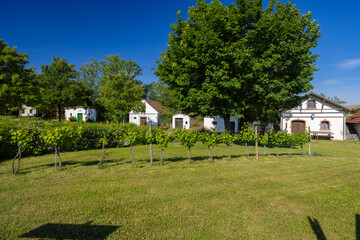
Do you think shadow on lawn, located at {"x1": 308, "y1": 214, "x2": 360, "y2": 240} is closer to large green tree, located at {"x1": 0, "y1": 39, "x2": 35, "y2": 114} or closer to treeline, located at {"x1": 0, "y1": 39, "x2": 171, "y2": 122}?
treeline, located at {"x1": 0, "y1": 39, "x2": 171, "y2": 122}


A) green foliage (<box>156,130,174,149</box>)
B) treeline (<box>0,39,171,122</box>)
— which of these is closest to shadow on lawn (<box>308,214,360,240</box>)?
green foliage (<box>156,130,174,149</box>)

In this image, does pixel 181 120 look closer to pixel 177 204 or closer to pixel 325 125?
pixel 325 125

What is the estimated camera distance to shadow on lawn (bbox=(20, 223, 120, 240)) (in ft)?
10.3

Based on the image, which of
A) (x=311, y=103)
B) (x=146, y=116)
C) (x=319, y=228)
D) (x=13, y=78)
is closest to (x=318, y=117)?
(x=311, y=103)

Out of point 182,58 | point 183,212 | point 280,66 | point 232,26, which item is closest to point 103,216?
point 183,212

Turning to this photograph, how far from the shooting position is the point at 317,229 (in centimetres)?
348

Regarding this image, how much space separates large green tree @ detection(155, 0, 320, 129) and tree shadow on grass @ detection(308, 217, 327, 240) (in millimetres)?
9219

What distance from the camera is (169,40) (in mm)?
14820

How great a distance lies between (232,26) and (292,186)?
11300 mm

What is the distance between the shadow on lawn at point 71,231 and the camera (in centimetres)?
314

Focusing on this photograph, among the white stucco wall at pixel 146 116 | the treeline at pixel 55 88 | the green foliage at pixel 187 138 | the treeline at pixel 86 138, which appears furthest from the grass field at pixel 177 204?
the white stucco wall at pixel 146 116

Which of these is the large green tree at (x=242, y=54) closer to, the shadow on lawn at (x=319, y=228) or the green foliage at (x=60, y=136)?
the green foliage at (x=60, y=136)

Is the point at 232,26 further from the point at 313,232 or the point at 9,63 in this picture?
the point at 9,63

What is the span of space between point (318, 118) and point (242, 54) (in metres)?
18.5
